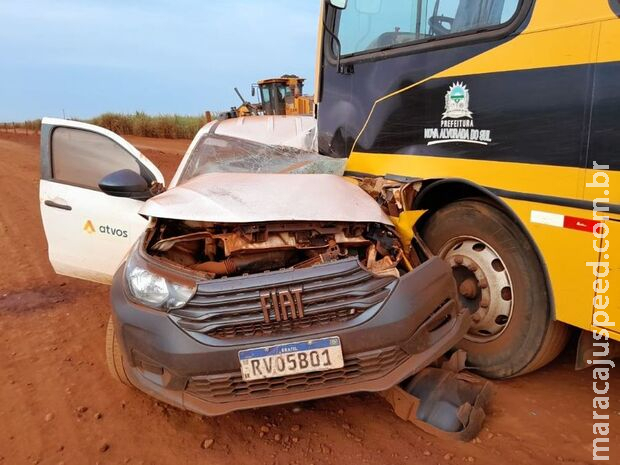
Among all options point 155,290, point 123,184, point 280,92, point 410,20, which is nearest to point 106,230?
point 123,184

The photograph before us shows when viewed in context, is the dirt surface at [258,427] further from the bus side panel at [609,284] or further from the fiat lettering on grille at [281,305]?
the fiat lettering on grille at [281,305]

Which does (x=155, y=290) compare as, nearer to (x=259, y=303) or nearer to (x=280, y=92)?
(x=259, y=303)

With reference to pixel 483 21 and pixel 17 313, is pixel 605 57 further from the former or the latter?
pixel 17 313

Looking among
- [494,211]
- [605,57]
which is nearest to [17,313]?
[494,211]

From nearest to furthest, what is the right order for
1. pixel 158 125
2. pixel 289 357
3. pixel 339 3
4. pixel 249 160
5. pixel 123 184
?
pixel 289 357 → pixel 123 184 → pixel 339 3 → pixel 249 160 → pixel 158 125

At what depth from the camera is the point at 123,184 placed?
11.1 ft

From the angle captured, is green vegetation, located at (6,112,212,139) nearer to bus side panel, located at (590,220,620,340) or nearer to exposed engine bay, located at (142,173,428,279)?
exposed engine bay, located at (142,173,428,279)

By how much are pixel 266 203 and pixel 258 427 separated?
1.26 metres

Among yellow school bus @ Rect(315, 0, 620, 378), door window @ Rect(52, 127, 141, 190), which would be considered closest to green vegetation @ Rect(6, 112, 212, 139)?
door window @ Rect(52, 127, 141, 190)

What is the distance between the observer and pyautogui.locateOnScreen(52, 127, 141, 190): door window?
400 cm

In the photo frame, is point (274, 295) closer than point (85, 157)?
Yes

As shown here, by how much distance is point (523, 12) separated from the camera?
2.66m

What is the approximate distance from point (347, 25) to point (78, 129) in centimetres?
236

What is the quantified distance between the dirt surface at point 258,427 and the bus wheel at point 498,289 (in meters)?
0.23
